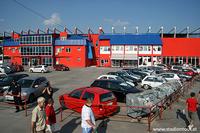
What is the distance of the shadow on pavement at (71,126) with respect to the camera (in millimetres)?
9470

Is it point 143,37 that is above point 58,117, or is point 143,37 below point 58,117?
above

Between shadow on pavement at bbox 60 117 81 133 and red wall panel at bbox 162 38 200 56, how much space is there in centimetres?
4597

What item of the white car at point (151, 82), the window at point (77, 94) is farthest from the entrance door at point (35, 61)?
the window at point (77, 94)

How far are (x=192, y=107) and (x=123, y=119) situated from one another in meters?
3.42

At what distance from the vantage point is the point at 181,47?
52.2 metres

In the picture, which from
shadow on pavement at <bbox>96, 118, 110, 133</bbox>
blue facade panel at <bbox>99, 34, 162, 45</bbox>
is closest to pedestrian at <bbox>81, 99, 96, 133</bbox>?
shadow on pavement at <bbox>96, 118, 110, 133</bbox>

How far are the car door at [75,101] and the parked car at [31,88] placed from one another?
3687 millimetres

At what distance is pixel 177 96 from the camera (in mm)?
15906

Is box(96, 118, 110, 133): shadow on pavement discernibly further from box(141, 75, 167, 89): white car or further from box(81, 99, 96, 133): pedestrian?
box(141, 75, 167, 89): white car

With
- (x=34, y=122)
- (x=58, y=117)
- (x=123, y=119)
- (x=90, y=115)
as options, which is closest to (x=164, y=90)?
(x=123, y=119)

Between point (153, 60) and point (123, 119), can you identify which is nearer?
point (123, 119)

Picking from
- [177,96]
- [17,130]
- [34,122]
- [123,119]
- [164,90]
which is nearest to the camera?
[34,122]

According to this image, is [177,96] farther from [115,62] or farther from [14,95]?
[115,62]

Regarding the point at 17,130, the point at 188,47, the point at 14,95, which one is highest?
the point at 188,47
